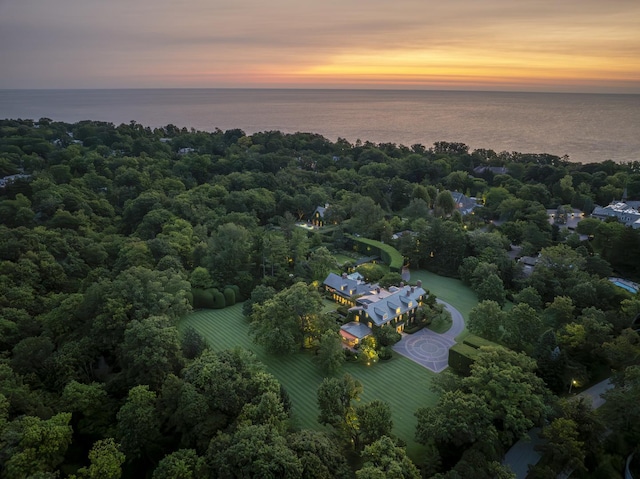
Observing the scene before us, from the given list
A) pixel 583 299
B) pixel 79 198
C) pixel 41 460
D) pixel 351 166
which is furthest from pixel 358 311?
pixel 351 166

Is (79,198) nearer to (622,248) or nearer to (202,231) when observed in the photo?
(202,231)

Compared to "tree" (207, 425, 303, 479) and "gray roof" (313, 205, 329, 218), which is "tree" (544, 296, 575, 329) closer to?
"tree" (207, 425, 303, 479)

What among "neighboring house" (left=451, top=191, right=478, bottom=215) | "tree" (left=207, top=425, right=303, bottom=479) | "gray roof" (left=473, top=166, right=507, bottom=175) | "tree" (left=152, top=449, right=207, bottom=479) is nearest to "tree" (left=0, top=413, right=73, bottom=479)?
"tree" (left=152, top=449, right=207, bottom=479)

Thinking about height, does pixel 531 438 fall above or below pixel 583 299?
below

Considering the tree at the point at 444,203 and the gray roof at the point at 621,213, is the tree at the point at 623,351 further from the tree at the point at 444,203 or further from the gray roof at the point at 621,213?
the tree at the point at 444,203

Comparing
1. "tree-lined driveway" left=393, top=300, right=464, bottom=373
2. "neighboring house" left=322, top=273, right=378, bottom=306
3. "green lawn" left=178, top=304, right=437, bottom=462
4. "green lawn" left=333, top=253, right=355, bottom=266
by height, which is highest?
"neighboring house" left=322, top=273, right=378, bottom=306

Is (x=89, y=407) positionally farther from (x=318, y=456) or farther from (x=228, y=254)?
(x=228, y=254)

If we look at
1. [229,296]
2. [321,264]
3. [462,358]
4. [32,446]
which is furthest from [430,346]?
[32,446]
